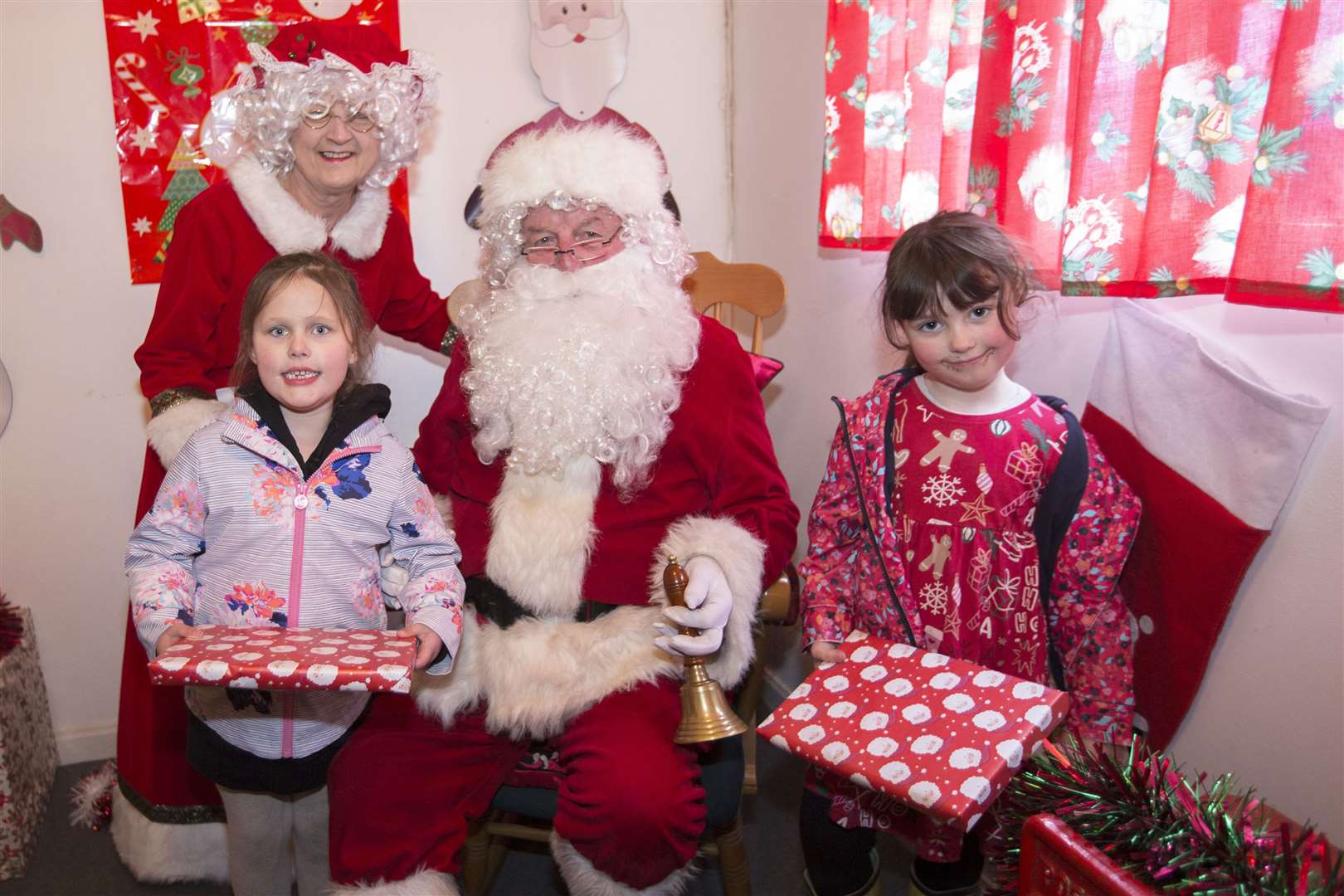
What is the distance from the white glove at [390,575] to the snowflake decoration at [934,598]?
931mm

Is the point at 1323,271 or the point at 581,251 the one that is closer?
the point at 1323,271

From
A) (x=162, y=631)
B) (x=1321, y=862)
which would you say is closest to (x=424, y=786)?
(x=162, y=631)

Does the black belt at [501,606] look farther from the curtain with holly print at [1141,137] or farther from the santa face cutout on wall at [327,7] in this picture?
the santa face cutout on wall at [327,7]

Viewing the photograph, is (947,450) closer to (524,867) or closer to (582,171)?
(582,171)

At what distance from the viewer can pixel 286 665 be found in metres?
1.39

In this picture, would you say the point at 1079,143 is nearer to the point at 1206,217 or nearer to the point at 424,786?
the point at 1206,217

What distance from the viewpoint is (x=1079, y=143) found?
5.43ft

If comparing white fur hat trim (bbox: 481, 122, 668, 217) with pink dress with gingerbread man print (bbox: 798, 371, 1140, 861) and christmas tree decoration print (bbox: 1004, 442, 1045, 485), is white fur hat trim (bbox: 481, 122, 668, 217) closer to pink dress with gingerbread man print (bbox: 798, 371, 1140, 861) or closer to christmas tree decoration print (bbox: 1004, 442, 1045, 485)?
pink dress with gingerbread man print (bbox: 798, 371, 1140, 861)

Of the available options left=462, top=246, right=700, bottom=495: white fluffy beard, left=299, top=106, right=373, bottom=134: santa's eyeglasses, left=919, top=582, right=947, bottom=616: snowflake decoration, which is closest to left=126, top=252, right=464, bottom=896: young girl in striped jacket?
left=462, top=246, right=700, bottom=495: white fluffy beard

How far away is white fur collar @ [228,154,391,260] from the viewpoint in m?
2.17

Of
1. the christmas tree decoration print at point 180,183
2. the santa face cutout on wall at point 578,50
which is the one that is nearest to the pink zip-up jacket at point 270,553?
the christmas tree decoration print at point 180,183

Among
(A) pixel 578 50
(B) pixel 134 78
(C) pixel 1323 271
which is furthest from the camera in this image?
(A) pixel 578 50

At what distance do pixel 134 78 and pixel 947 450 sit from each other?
2.36 metres

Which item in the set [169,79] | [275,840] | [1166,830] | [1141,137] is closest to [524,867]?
[275,840]
